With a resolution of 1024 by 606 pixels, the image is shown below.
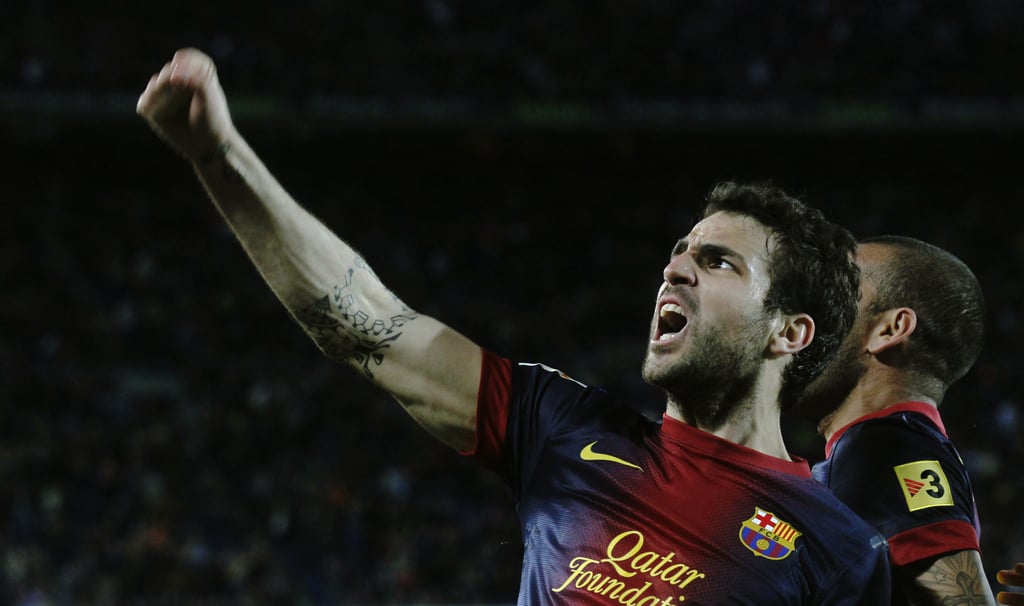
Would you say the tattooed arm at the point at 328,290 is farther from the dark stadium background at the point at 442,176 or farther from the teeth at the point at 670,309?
the dark stadium background at the point at 442,176

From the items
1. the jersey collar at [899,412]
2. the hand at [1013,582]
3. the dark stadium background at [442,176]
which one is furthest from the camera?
the dark stadium background at [442,176]

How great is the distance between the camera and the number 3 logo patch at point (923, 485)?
261 cm

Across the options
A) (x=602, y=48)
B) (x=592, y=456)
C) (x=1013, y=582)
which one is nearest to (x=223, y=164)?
(x=592, y=456)

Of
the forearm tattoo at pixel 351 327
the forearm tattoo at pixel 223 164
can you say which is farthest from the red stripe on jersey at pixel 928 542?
the forearm tattoo at pixel 223 164

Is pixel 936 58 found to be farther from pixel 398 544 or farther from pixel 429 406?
pixel 429 406

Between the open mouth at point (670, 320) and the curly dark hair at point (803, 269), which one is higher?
the curly dark hair at point (803, 269)

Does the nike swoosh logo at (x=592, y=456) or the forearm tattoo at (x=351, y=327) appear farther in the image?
the nike swoosh logo at (x=592, y=456)

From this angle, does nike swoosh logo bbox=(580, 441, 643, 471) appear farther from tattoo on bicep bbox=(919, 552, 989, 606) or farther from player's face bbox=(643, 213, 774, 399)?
tattoo on bicep bbox=(919, 552, 989, 606)

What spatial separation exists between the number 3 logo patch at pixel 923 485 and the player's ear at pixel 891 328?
0.36 m

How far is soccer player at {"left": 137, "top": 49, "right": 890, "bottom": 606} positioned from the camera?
6.97 ft

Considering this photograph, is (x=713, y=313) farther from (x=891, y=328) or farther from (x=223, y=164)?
(x=223, y=164)

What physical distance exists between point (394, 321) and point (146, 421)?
1269cm

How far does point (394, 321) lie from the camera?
222cm

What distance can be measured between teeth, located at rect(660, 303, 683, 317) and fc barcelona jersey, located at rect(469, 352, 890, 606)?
224mm
